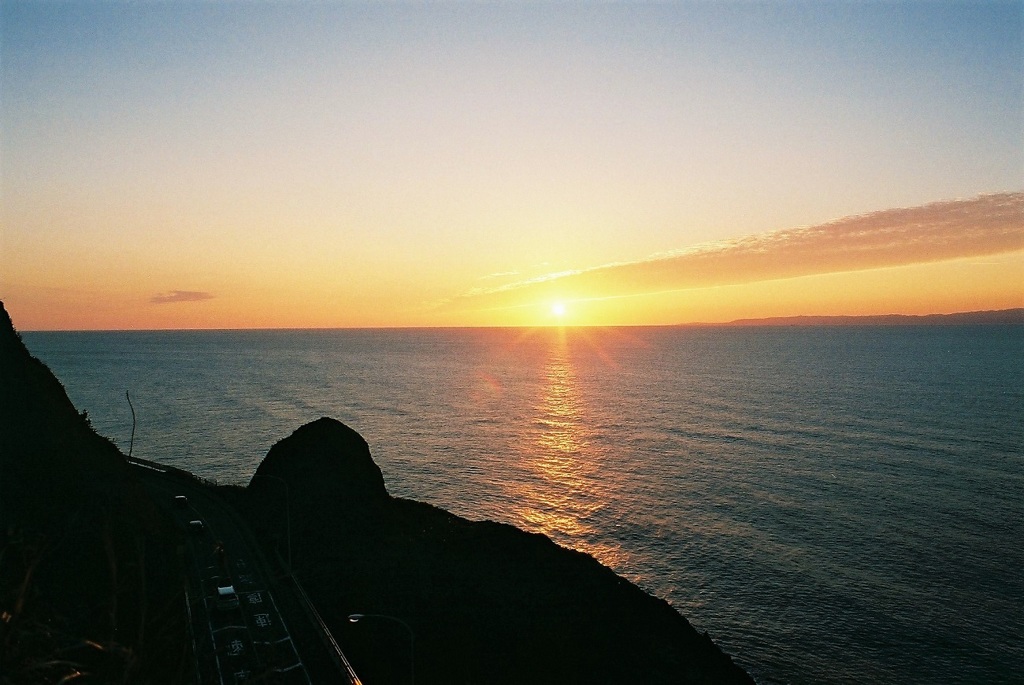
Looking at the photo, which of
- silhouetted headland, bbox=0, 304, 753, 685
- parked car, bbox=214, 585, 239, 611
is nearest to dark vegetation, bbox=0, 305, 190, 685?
silhouetted headland, bbox=0, 304, 753, 685

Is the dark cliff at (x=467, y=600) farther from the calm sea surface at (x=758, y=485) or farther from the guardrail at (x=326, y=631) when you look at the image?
the calm sea surface at (x=758, y=485)

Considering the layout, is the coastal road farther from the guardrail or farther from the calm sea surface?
the calm sea surface

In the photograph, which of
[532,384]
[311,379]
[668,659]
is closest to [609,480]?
[668,659]

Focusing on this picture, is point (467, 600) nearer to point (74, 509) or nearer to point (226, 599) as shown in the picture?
point (226, 599)

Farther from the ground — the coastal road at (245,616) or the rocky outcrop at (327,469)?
the rocky outcrop at (327,469)

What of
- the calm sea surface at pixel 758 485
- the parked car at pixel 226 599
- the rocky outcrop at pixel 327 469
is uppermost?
the rocky outcrop at pixel 327 469

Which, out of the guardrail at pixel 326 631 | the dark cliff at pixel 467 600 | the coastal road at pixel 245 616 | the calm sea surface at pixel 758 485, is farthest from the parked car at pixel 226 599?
the calm sea surface at pixel 758 485

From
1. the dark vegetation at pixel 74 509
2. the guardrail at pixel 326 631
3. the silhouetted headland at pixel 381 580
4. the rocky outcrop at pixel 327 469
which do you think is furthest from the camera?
the rocky outcrop at pixel 327 469
